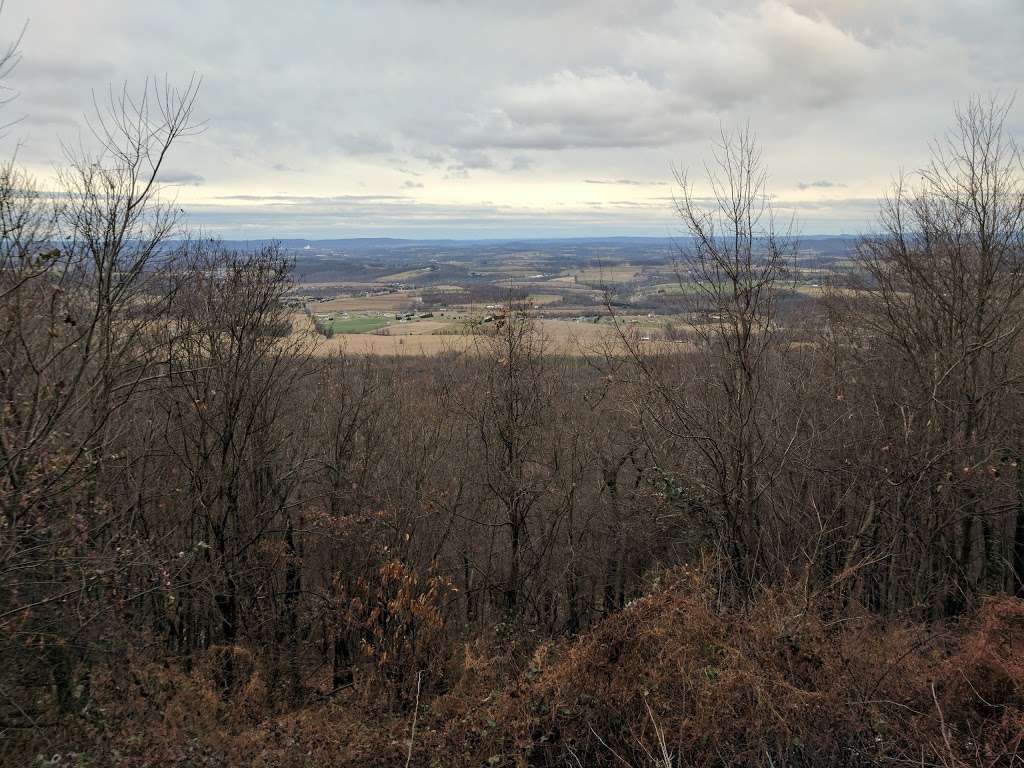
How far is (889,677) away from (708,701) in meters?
2.30

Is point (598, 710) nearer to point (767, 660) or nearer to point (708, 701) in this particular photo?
point (708, 701)

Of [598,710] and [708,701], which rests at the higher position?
[708,701]

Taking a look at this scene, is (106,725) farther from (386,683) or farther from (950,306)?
(950,306)

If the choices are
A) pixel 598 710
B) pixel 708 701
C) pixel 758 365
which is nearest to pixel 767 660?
pixel 708 701

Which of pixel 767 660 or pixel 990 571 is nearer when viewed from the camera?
pixel 767 660

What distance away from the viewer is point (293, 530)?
15.2 m

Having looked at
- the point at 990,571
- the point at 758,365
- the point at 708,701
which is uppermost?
the point at 758,365

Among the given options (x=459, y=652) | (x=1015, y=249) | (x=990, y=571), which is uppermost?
(x=1015, y=249)

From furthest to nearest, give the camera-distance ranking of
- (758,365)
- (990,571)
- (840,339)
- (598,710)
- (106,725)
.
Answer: (840,339)
(990,571)
(758,365)
(106,725)
(598,710)

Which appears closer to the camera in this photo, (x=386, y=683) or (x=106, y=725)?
(x=106, y=725)

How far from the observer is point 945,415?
12500 mm

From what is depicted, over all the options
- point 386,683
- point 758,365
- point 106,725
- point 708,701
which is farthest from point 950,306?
point 106,725

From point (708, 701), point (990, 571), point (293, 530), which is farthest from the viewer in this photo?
point (293, 530)

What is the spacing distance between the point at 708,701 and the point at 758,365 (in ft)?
21.3
